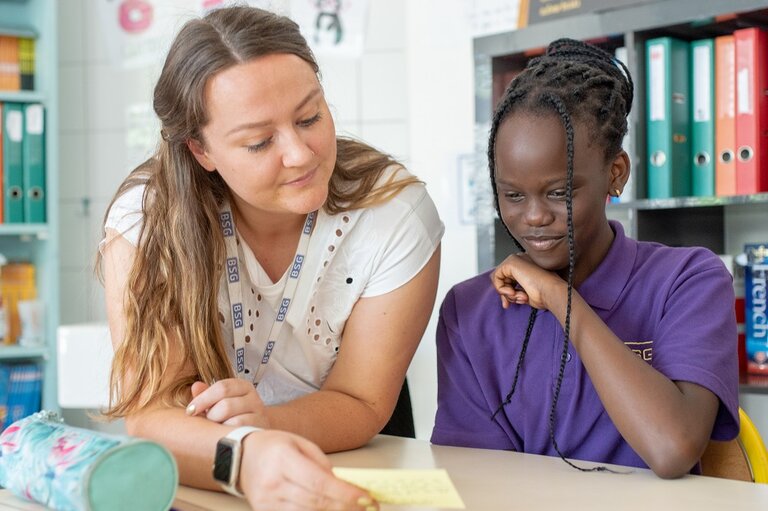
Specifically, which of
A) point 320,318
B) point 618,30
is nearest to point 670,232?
point 618,30

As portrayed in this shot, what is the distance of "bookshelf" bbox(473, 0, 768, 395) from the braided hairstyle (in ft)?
2.27

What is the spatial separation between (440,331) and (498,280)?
16 cm

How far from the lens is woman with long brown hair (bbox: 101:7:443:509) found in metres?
1.26

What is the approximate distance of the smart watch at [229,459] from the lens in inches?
37.9

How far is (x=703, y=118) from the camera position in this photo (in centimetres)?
209

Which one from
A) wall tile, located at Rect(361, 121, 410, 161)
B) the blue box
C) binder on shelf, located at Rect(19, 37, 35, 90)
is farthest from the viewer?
binder on shelf, located at Rect(19, 37, 35, 90)

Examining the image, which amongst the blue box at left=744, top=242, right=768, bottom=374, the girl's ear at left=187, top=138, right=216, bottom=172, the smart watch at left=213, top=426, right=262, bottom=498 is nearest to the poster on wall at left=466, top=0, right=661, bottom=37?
the blue box at left=744, top=242, right=768, bottom=374

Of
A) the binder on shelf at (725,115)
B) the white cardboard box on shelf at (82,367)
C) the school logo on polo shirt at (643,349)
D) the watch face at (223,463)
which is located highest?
the binder on shelf at (725,115)

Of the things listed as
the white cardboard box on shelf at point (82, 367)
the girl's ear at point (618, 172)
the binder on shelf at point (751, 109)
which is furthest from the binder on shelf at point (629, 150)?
the white cardboard box on shelf at point (82, 367)

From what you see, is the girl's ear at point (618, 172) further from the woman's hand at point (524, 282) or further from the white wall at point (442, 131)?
the white wall at point (442, 131)

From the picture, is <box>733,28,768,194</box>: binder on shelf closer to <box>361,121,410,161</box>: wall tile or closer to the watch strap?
<box>361,121,410,161</box>: wall tile

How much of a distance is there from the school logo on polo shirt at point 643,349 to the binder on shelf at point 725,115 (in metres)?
0.90

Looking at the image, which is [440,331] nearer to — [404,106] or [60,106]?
[404,106]

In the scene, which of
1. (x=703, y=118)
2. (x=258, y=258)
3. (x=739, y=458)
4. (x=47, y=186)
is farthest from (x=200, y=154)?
(x=47, y=186)
